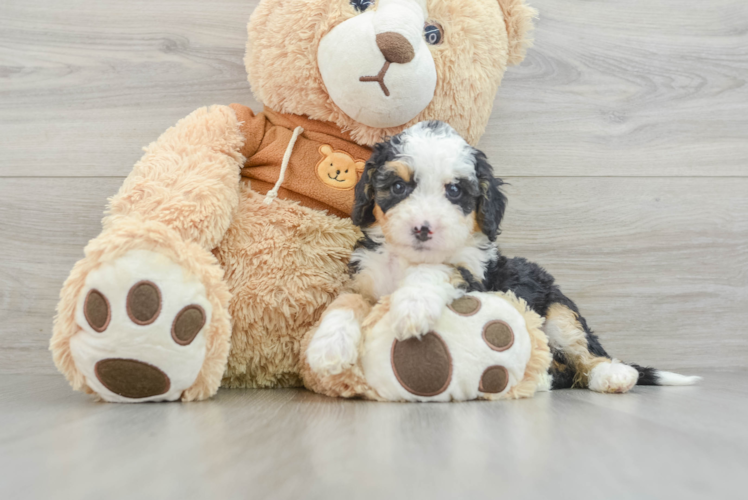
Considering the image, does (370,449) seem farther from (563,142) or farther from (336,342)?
(563,142)

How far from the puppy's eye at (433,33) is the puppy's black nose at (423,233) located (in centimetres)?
53

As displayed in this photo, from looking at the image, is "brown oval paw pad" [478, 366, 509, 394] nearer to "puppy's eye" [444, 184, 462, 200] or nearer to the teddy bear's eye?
"puppy's eye" [444, 184, 462, 200]

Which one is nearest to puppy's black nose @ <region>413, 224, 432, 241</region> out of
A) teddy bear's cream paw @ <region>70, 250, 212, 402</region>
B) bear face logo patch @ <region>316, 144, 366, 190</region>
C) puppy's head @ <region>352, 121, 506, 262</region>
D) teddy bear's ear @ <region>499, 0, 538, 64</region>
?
puppy's head @ <region>352, 121, 506, 262</region>

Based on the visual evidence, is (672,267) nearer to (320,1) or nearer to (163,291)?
(320,1)

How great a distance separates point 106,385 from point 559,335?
1047 mm

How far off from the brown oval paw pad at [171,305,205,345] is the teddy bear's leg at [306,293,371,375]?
0.73 ft

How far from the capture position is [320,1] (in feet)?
4.37

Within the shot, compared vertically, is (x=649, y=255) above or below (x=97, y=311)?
above

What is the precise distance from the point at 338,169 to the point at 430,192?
0.32m

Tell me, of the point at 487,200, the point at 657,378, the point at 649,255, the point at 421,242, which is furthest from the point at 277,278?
the point at 649,255

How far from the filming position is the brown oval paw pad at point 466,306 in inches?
44.8

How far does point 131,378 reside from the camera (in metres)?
1.06

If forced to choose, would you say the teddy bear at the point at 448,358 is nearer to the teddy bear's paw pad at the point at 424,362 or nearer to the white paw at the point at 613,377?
the teddy bear's paw pad at the point at 424,362

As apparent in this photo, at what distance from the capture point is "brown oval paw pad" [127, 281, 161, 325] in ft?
3.35
